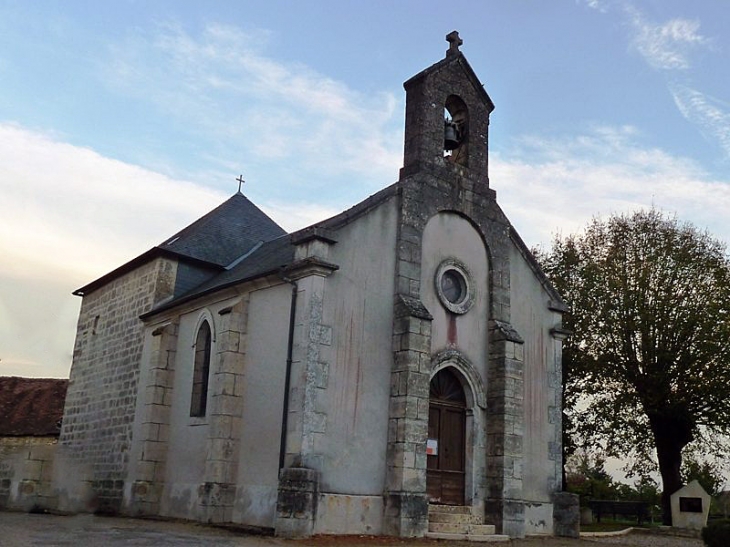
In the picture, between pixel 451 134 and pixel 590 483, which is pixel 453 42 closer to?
pixel 451 134

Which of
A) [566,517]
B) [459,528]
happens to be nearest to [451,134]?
[459,528]

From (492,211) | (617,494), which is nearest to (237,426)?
(492,211)

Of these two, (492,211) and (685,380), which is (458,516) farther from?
(685,380)

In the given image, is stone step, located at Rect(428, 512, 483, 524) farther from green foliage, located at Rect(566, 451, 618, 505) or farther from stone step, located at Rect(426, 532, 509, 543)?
green foliage, located at Rect(566, 451, 618, 505)

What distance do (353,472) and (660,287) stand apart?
1512 centimetres

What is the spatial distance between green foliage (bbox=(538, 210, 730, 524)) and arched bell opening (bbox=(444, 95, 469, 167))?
971 centimetres

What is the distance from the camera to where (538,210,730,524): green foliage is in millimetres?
22719

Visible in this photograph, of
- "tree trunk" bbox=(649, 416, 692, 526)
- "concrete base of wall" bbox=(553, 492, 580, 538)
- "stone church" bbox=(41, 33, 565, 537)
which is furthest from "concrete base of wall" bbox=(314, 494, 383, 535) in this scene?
"tree trunk" bbox=(649, 416, 692, 526)

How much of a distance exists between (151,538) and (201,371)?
566cm

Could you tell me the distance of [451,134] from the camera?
16.3m

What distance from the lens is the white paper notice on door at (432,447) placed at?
14.5m

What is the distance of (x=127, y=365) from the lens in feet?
A: 61.1

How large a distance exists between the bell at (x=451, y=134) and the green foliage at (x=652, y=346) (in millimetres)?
10042

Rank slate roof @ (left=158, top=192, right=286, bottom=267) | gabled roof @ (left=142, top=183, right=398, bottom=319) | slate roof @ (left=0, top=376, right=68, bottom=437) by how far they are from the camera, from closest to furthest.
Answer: gabled roof @ (left=142, top=183, right=398, bottom=319)
slate roof @ (left=158, top=192, right=286, bottom=267)
slate roof @ (left=0, top=376, right=68, bottom=437)
